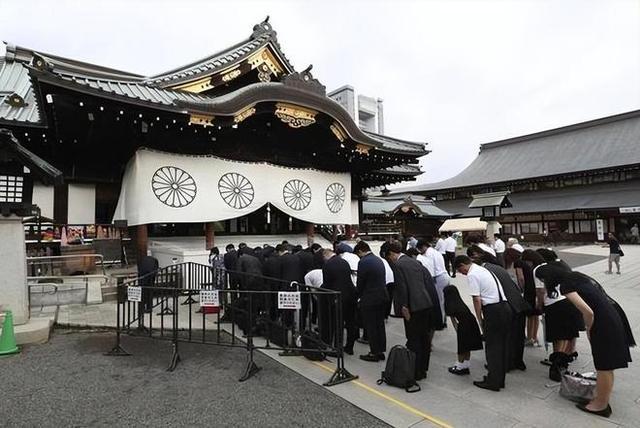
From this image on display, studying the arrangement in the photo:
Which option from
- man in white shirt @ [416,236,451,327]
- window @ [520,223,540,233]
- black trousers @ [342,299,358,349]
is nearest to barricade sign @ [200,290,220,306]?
black trousers @ [342,299,358,349]

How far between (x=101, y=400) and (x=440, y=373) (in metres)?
4.19

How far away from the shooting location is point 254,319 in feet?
20.1

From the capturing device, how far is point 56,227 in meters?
10.5

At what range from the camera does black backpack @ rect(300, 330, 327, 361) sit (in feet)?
16.6

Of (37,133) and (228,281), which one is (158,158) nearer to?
(37,133)

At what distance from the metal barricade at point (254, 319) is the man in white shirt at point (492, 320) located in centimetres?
167

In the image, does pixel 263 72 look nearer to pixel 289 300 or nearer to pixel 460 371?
pixel 289 300

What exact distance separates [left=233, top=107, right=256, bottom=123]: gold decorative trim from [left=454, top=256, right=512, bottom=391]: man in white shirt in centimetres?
769

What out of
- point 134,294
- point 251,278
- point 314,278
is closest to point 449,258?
point 314,278

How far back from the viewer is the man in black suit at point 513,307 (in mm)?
4496

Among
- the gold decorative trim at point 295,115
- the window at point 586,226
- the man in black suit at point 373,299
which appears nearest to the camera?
the man in black suit at point 373,299

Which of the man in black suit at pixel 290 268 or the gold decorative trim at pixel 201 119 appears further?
the gold decorative trim at pixel 201 119

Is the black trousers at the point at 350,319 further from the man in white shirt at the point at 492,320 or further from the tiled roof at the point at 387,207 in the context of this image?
the tiled roof at the point at 387,207

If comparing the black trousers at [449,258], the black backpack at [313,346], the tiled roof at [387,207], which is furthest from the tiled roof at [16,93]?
the tiled roof at [387,207]
